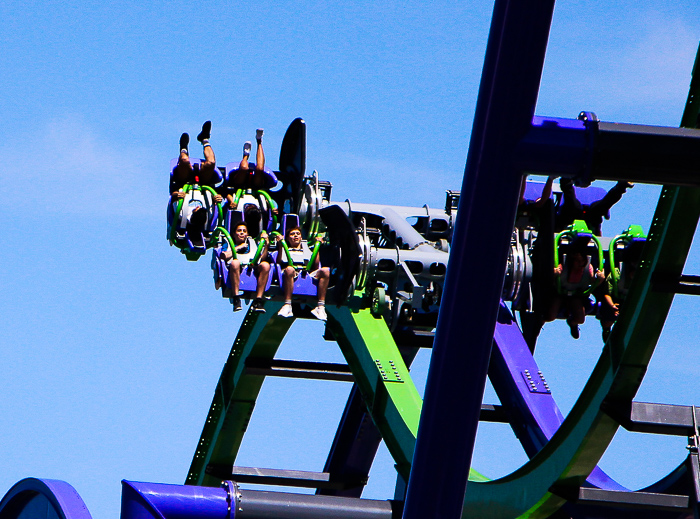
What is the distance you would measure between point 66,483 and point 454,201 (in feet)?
21.2

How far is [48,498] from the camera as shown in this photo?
736 centimetres

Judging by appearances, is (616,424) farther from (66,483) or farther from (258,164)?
(258,164)

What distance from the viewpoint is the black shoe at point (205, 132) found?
13.9 meters

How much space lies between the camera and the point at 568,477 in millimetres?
7305

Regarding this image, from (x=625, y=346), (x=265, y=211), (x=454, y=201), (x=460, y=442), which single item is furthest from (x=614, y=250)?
(x=460, y=442)

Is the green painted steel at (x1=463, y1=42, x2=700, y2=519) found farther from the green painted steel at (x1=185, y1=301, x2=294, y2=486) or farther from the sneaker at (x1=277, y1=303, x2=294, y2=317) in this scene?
the green painted steel at (x1=185, y1=301, x2=294, y2=486)

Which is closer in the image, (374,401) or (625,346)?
(625,346)

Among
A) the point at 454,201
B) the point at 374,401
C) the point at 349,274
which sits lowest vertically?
the point at 374,401

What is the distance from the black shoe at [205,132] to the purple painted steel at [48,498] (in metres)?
6.45

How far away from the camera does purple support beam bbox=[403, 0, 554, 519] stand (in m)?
3.34

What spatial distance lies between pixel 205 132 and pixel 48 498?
718 centimetres

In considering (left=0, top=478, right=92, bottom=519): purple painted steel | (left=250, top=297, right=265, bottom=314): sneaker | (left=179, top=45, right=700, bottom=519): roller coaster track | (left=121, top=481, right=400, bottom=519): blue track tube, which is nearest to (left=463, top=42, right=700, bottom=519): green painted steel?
(left=179, top=45, right=700, bottom=519): roller coaster track

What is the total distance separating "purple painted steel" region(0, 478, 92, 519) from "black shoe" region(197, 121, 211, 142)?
645 cm

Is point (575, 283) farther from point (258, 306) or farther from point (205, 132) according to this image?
point (205, 132)
